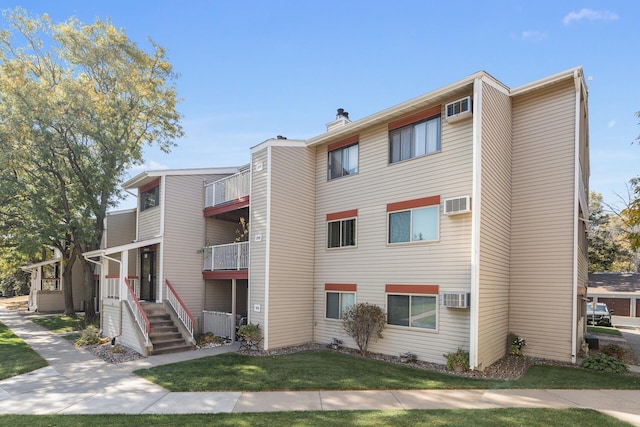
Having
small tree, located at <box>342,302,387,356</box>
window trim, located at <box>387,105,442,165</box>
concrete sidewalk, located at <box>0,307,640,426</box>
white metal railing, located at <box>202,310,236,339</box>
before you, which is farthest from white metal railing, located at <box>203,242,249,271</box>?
window trim, located at <box>387,105,442,165</box>

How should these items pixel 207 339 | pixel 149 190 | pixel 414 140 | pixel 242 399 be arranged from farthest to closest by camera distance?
pixel 149 190, pixel 207 339, pixel 414 140, pixel 242 399

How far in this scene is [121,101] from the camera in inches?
705

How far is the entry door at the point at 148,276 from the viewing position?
1628 cm

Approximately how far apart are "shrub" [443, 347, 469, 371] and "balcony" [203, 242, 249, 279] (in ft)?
24.4

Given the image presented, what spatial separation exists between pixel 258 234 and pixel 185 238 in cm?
429

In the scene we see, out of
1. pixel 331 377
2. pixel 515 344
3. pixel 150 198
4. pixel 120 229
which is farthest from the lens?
pixel 120 229

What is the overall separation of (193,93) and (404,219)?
15.3 metres

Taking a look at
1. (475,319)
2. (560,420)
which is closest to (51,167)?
(475,319)

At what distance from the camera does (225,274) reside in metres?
14.4

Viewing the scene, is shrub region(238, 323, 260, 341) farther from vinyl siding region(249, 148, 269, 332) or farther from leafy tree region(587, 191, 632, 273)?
leafy tree region(587, 191, 632, 273)

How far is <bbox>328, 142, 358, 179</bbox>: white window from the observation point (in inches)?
515

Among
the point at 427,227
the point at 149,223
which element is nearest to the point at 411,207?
the point at 427,227

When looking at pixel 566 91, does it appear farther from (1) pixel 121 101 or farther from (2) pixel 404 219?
(1) pixel 121 101

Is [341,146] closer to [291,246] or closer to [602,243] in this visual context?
[291,246]
